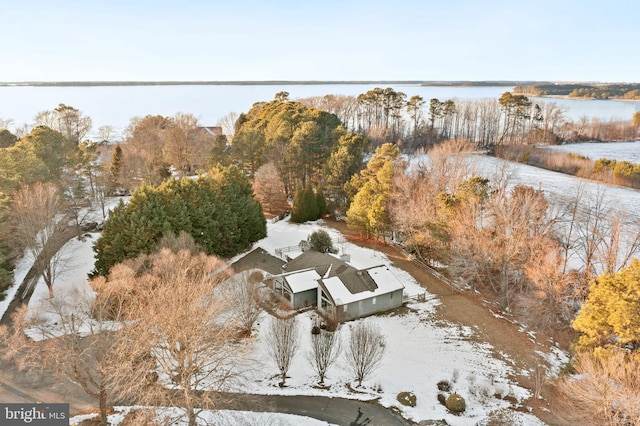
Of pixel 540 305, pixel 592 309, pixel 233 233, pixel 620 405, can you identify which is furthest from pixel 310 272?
pixel 620 405

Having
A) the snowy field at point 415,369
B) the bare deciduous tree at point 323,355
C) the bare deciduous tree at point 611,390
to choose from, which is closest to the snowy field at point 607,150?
the snowy field at point 415,369

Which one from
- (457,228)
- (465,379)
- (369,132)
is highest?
(369,132)

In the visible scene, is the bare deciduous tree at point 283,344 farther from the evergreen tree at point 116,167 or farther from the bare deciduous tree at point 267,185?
the evergreen tree at point 116,167

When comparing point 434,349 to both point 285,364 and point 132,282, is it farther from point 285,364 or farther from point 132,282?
point 132,282

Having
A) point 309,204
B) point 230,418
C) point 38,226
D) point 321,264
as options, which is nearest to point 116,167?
point 38,226

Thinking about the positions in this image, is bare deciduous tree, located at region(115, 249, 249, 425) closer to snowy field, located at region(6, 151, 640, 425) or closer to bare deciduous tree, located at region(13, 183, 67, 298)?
snowy field, located at region(6, 151, 640, 425)

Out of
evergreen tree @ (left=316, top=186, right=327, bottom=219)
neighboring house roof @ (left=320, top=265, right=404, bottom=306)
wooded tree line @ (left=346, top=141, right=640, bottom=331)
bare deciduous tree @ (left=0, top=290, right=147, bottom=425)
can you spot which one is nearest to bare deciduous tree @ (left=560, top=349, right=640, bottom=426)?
wooded tree line @ (left=346, top=141, right=640, bottom=331)
